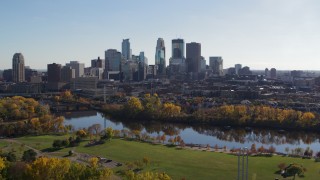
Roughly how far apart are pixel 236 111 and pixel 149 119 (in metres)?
6.02

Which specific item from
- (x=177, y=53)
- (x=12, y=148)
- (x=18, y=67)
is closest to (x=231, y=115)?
(x=12, y=148)

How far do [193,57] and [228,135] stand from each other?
2747 inches

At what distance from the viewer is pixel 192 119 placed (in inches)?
1073

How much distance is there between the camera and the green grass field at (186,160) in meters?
12.8

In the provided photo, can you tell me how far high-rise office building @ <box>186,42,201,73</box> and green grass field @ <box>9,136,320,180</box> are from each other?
72.7m

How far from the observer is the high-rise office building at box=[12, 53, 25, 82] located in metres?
65.4

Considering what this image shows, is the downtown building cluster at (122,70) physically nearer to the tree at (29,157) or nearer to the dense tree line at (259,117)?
the dense tree line at (259,117)

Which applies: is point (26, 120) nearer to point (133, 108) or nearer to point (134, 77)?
Result: point (133, 108)

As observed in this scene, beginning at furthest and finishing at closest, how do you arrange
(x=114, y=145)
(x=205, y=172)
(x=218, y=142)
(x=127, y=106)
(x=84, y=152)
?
(x=127, y=106)
(x=218, y=142)
(x=114, y=145)
(x=84, y=152)
(x=205, y=172)

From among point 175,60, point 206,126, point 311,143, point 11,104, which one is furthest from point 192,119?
point 175,60

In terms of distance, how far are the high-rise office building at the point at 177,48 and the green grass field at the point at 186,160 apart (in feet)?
281

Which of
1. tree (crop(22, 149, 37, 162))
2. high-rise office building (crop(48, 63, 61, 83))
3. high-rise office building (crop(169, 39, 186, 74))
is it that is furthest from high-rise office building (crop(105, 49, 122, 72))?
tree (crop(22, 149, 37, 162))

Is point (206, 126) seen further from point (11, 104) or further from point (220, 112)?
point (11, 104)

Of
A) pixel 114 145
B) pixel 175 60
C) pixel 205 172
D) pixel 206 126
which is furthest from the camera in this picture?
pixel 175 60
